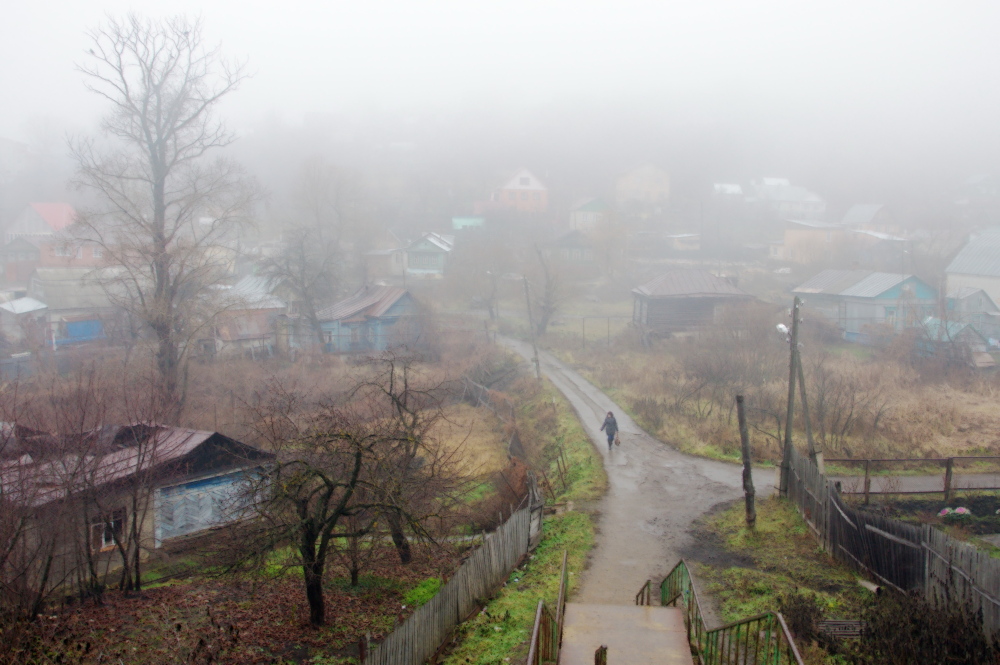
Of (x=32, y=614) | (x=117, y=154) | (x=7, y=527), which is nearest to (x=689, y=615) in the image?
(x=32, y=614)

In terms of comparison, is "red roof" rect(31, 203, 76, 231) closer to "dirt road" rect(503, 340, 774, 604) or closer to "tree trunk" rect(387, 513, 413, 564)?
"dirt road" rect(503, 340, 774, 604)

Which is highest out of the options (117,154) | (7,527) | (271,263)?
(117,154)

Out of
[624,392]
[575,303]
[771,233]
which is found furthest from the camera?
[771,233]

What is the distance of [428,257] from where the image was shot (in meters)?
54.1

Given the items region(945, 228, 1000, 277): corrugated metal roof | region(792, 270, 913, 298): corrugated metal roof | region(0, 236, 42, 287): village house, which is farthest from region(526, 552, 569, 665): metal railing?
region(0, 236, 42, 287): village house

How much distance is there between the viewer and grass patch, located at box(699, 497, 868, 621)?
33.2 ft

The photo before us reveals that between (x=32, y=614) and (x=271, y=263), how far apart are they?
91.8 feet

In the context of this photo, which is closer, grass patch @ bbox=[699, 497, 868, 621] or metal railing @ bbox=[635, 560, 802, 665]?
metal railing @ bbox=[635, 560, 802, 665]

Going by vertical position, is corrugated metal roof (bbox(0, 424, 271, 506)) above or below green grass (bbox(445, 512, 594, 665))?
above

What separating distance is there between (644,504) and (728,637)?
7977mm

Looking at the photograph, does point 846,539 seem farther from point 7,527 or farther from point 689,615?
point 7,527

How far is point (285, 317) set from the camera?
36.1m

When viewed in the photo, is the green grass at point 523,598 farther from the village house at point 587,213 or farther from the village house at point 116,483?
the village house at point 587,213

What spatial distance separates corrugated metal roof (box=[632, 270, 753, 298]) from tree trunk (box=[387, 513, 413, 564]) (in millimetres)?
27627
